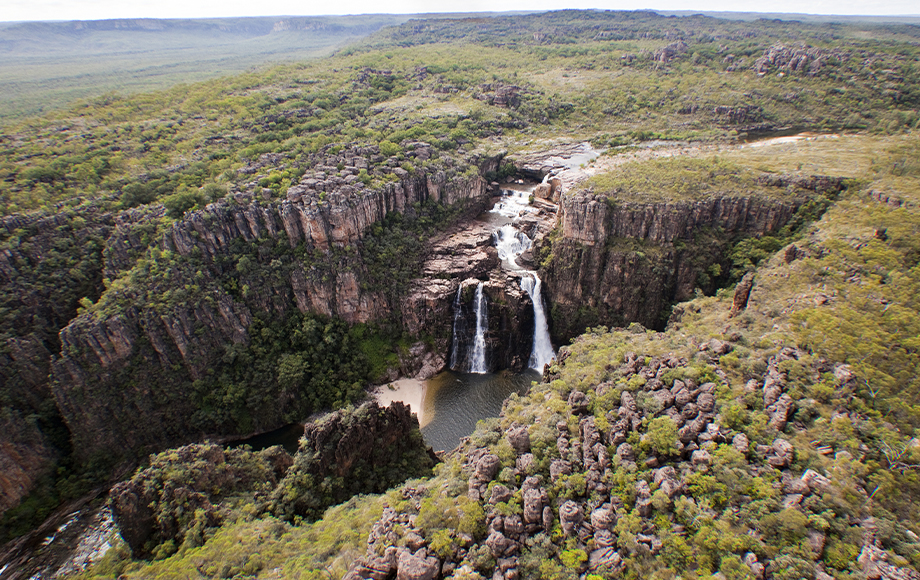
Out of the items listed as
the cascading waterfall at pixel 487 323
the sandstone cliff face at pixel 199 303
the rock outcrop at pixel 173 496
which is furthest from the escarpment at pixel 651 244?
the rock outcrop at pixel 173 496

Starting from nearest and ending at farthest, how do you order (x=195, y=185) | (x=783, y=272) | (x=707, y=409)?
(x=707, y=409) → (x=783, y=272) → (x=195, y=185)

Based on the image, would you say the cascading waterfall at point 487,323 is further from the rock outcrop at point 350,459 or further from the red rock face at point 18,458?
the red rock face at point 18,458

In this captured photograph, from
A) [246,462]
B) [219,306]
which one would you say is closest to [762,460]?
[246,462]

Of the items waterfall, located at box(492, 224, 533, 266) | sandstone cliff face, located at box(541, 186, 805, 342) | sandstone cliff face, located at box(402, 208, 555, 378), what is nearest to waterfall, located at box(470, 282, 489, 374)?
sandstone cliff face, located at box(402, 208, 555, 378)

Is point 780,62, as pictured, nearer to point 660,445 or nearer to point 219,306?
point 660,445

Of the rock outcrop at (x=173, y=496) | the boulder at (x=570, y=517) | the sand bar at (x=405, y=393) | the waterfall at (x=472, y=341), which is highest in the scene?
the boulder at (x=570, y=517)

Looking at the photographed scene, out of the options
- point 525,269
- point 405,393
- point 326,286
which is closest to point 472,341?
point 405,393

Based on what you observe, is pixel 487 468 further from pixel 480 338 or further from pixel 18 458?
pixel 18 458
